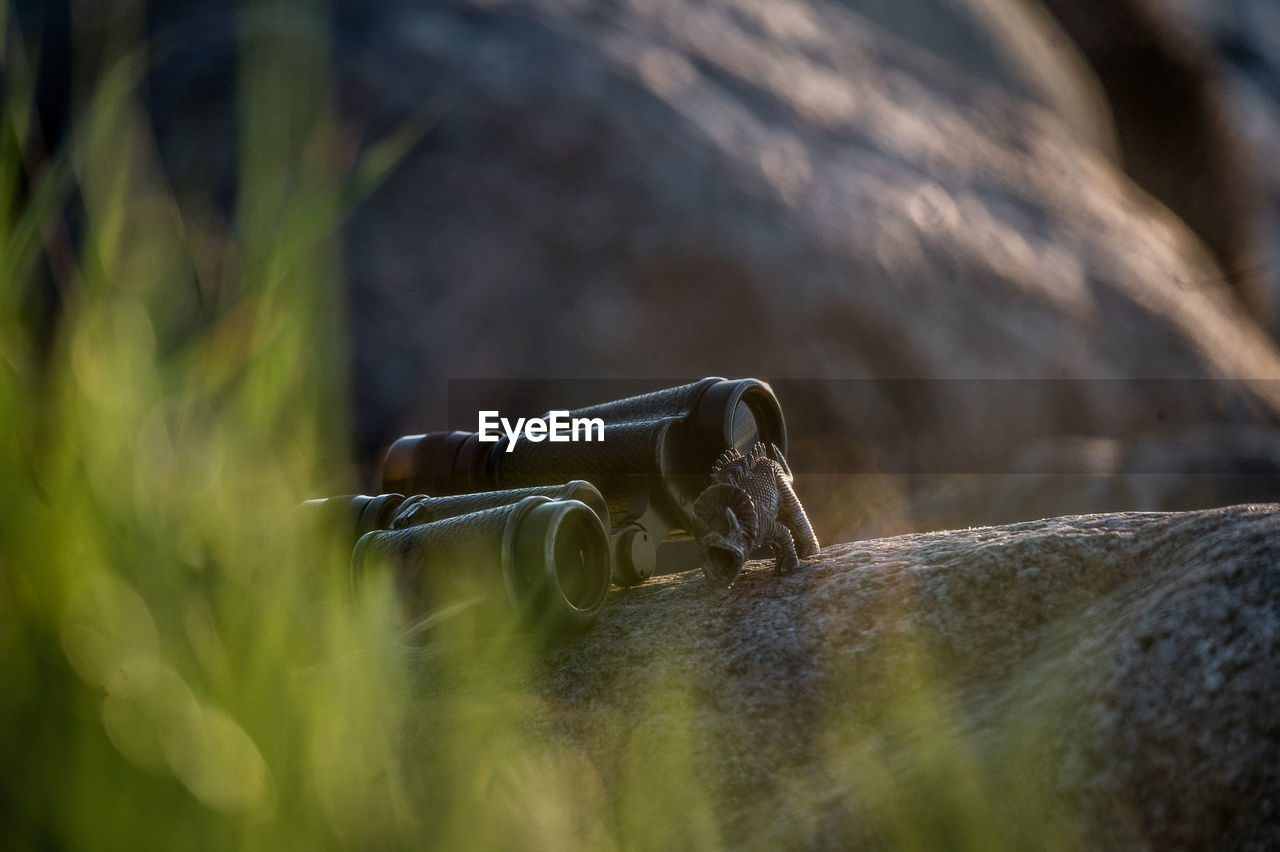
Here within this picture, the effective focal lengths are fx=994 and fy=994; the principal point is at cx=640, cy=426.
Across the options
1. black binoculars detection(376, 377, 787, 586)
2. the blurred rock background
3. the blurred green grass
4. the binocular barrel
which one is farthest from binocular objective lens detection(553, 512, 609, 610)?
the blurred rock background

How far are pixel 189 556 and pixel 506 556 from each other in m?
0.89

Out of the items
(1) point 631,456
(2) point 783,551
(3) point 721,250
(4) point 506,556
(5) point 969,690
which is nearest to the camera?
(5) point 969,690

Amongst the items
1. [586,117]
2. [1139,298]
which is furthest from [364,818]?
[1139,298]

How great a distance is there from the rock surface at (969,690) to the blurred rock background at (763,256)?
286 centimetres

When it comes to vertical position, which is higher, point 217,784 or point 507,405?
point 507,405

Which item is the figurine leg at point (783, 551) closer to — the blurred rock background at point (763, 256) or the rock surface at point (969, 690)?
the rock surface at point (969, 690)

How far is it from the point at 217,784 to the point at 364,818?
0.47 feet

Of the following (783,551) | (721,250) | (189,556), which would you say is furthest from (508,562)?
(721,250)

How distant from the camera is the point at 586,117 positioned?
5.02 metres

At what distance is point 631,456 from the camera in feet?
6.83

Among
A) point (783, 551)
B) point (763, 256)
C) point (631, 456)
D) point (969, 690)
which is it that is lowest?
point (969, 690)

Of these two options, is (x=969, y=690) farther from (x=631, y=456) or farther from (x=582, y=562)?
(x=631, y=456)

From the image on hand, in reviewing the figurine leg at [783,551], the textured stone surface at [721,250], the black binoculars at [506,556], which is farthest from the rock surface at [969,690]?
the textured stone surface at [721,250]

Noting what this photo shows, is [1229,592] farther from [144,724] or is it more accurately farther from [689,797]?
[144,724]
